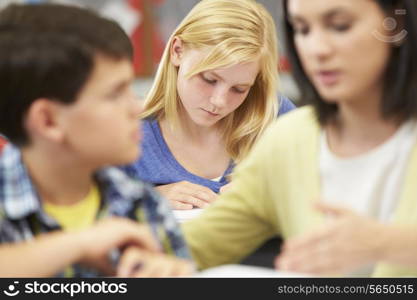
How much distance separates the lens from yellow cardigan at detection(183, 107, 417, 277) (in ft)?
3.18

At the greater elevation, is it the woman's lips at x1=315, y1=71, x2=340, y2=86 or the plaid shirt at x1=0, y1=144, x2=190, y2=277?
the woman's lips at x1=315, y1=71, x2=340, y2=86

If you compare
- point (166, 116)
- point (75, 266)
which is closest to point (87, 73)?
point (75, 266)

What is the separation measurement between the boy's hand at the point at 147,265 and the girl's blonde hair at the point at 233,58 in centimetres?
88

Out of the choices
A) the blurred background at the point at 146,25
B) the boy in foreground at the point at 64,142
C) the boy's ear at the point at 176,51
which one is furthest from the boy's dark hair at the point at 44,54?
the blurred background at the point at 146,25

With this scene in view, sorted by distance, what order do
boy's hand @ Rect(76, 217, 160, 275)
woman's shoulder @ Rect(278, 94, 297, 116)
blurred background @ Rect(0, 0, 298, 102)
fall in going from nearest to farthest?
boy's hand @ Rect(76, 217, 160, 275) → woman's shoulder @ Rect(278, 94, 297, 116) → blurred background @ Rect(0, 0, 298, 102)

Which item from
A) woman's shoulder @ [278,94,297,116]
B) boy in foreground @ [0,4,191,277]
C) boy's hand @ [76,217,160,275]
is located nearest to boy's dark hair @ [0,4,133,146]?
boy in foreground @ [0,4,191,277]

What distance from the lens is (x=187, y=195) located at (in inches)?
64.6

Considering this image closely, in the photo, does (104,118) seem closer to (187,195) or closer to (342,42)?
(342,42)

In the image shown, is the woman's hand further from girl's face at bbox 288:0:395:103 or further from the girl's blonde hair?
the girl's blonde hair

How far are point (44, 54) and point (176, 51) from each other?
3.23 feet

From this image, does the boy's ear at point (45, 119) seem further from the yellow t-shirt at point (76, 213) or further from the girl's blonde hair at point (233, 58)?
the girl's blonde hair at point (233, 58)

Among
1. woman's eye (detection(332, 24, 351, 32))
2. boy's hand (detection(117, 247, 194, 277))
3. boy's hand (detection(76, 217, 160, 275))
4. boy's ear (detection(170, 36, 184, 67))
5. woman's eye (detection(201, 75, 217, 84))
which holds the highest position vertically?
woman's eye (detection(332, 24, 351, 32))

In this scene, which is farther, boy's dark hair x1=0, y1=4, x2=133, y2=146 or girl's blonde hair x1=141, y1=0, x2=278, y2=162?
girl's blonde hair x1=141, y1=0, x2=278, y2=162

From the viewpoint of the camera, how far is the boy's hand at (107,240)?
770 mm
